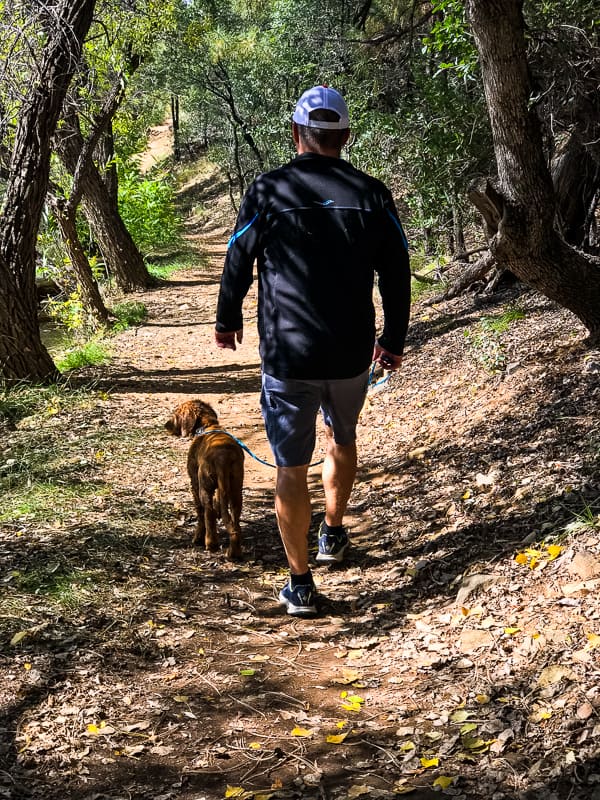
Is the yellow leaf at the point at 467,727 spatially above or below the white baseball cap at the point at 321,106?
below

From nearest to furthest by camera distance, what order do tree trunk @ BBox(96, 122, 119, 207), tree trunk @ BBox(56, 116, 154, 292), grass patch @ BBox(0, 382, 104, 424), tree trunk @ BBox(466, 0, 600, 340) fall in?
tree trunk @ BBox(466, 0, 600, 340)
grass patch @ BBox(0, 382, 104, 424)
tree trunk @ BBox(96, 122, 119, 207)
tree trunk @ BBox(56, 116, 154, 292)

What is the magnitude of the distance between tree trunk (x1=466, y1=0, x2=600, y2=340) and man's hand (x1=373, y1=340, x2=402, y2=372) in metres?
1.58

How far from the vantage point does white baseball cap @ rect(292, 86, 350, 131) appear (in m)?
3.21

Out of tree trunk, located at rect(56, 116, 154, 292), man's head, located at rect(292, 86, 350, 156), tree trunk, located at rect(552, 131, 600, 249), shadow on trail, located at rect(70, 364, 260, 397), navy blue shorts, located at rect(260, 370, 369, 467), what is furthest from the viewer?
tree trunk, located at rect(56, 116, 154, 292)

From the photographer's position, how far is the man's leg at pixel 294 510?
3443 mm

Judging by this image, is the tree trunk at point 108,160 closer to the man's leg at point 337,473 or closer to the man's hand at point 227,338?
the man's hand at point 227,338

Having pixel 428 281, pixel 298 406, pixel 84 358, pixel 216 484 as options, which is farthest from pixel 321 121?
pixel 428 281

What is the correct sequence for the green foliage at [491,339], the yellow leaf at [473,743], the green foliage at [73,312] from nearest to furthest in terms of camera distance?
1. the yellow leaf at [473,743]
2. the green foliage at [491,339]
3. the green foliage at [73,312]

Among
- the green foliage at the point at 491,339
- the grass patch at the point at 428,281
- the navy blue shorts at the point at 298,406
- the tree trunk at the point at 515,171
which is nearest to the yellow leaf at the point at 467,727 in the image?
the navy blue shorts at the point at 298,406

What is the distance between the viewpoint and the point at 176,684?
306cm

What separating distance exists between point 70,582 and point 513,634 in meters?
2.07

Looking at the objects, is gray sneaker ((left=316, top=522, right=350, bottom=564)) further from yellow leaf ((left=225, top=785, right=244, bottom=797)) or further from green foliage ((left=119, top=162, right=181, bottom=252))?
green foliage ((left=119, top=162, right=181, bottom=252))

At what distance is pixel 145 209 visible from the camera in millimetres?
19594

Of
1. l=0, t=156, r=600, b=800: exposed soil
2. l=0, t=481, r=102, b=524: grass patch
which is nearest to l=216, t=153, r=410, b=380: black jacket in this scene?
l=0, t=156, r=600, b=800: exposed soil
